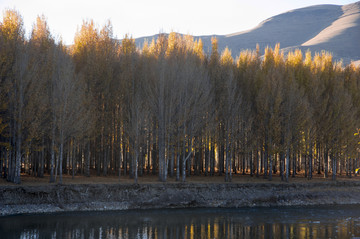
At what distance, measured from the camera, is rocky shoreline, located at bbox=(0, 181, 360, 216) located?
25.0 metres

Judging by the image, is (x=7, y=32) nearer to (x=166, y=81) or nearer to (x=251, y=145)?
(x=166, y=81)

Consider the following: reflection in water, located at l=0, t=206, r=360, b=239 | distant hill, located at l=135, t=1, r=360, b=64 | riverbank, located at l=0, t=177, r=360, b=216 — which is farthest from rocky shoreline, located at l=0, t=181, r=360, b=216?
distant hill, located at l=135, t=1, r=360, b=64

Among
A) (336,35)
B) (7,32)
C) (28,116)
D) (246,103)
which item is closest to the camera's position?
(28,116)

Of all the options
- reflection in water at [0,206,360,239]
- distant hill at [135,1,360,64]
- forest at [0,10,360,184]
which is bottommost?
reflection in water at [0,206,360,239]

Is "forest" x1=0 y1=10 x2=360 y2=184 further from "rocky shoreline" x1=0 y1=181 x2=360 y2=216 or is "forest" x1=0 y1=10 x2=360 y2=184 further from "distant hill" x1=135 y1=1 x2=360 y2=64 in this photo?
"distant hill" x1=135 y1=1 x2=360 y2=64

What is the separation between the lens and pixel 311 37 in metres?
174

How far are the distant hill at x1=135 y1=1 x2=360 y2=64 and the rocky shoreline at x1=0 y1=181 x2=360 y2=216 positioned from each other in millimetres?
103553

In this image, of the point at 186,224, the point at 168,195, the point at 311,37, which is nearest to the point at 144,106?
the point at 168,195

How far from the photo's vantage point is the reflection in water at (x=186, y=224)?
19344 millimetres

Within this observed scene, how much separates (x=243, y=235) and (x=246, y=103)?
20.2m

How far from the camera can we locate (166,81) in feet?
107

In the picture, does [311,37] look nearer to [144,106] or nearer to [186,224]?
[144,106]

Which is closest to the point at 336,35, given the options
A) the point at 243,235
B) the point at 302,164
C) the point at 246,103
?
the point at 302,164

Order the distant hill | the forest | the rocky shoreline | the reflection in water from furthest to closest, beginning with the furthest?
the distant hill
the forest
the rocky shoreline
the reflection in water
